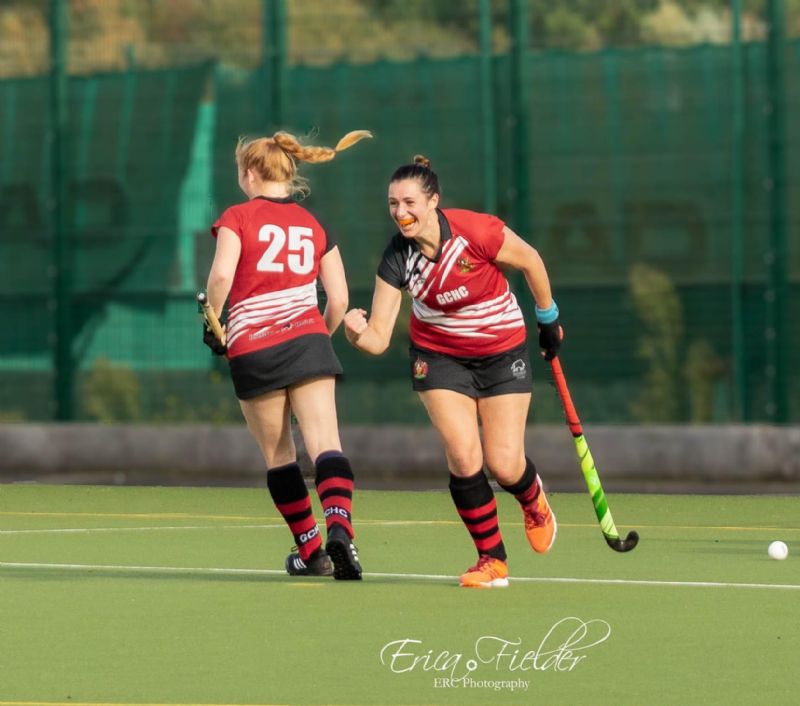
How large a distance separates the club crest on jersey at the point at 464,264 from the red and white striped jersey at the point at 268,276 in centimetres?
75

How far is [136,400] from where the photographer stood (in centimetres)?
1952

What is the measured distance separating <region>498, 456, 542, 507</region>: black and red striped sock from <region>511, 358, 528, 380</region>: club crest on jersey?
44 centimetres

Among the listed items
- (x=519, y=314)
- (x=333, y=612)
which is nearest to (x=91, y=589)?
(x=333, y=612)

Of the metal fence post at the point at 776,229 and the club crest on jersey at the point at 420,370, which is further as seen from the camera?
the metal fence post at the point at 776,229

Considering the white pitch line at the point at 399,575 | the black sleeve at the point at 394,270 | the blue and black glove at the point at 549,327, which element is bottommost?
the white pitch line at the point at 399,575

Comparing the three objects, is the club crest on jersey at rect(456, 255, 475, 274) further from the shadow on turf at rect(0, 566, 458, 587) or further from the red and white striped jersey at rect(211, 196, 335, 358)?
the shadow on turf at rect(0, 566, 458, 587)

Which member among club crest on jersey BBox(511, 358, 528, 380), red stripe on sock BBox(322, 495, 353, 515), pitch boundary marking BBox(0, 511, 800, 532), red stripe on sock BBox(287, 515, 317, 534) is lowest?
pitch boundary marking BBox(0, 511, 800, 532)

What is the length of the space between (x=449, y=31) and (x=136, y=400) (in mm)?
4074

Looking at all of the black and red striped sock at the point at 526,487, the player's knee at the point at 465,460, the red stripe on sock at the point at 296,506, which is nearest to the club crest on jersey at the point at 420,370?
the player's knee at the point at 465,460

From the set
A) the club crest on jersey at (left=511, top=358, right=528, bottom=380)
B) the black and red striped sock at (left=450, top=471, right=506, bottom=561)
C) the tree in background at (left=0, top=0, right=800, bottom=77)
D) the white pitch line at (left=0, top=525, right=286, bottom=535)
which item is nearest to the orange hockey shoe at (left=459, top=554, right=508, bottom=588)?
the black and red striped sock at (left=450, top=471, right=506, bottom=561)

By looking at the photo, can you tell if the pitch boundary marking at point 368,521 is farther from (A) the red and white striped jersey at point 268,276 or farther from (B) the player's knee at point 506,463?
(A) the red and white striped jersey at point 268,276

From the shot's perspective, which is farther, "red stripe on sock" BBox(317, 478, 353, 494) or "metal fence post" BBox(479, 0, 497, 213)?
"metal fence post" BBox(479, 0, 497, 213)

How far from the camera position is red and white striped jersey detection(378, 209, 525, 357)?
32.6 feet
